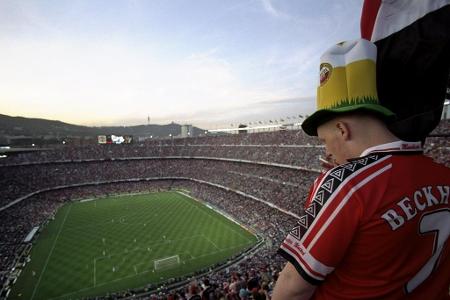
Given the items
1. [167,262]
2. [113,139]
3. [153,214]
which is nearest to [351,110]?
[167,262]

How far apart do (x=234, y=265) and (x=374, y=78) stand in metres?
28.2

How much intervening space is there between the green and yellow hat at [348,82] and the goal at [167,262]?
100 feet

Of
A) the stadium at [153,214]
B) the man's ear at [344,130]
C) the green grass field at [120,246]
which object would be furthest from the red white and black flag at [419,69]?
the green grass field at [120,246]

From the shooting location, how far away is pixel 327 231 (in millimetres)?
1339

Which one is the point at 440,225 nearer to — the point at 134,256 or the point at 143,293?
the point at 143,293

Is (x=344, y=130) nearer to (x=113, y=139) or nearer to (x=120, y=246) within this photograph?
(x=120, y=246)

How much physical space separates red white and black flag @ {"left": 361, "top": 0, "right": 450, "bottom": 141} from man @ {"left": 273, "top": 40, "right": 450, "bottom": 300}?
0.56 feet

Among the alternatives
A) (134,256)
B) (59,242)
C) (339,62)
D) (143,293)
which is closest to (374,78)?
(339,62)

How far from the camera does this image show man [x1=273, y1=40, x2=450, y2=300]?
134 cm

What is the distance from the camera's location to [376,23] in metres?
2.04

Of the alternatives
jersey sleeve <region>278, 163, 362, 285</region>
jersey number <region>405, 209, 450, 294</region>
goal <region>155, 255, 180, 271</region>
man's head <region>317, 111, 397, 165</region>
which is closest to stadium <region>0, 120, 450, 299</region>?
goal <region>155, 255, 180, 271</region>

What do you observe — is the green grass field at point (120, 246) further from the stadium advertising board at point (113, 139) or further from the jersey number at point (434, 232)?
the stadium advertising board at point (113, 139)

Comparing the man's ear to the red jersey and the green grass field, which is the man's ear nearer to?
the red jersey

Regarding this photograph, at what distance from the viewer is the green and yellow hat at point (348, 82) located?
162 centimetres
